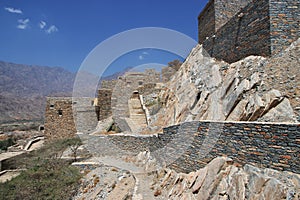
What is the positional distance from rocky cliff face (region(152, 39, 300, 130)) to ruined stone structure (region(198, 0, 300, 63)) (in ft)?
1.36

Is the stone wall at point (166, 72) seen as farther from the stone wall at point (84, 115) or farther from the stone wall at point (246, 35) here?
the stone wall at point (246, 35)

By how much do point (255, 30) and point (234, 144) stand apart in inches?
229

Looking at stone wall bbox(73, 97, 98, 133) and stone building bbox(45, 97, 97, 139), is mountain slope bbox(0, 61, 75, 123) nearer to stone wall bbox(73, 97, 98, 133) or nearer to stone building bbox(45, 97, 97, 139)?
stone building bbox(45, 97, 97, 139)

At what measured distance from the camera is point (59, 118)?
15383mm

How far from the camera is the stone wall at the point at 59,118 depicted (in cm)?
1527

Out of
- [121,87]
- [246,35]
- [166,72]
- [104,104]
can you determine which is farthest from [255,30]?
[166,72]

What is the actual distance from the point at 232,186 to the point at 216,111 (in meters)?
4.43

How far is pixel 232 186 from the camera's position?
4.71 metres

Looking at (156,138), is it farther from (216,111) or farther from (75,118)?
(75,118)

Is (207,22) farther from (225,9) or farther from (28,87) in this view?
(28,87)

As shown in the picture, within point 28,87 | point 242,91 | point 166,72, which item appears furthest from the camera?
point 28,87

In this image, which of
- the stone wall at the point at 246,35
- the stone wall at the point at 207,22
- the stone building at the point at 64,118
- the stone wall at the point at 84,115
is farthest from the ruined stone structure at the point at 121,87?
Answer: the stone wall at the point at 246,35

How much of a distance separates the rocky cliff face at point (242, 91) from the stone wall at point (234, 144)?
6.95ft

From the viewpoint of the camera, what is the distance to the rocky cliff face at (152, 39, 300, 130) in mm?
6941
